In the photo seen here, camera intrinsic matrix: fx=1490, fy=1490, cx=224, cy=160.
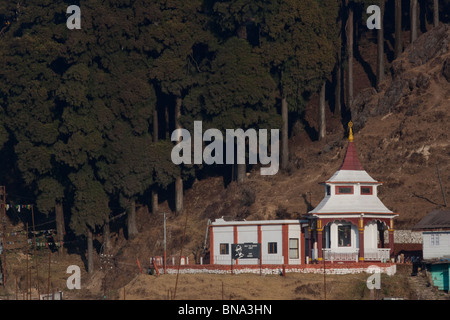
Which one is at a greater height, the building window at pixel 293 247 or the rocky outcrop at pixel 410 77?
the rocky outcrop at pixel 410 77

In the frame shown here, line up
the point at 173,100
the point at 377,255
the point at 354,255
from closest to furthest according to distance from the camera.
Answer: the point at 377,255 < the point at 354,255 < the point at 173,100

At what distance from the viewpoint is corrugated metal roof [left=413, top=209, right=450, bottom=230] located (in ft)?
311

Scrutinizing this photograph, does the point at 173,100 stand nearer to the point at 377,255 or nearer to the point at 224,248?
the point at 224,248

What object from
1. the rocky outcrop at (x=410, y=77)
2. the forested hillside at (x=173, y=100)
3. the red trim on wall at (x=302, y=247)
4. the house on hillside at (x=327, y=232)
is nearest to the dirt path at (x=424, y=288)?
the house on hillside at (x=327, y=232)

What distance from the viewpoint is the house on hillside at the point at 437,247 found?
3684 inches

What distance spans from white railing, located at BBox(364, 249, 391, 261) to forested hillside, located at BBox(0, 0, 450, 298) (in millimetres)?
15371

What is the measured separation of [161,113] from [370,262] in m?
33.5

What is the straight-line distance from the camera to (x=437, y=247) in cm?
9469

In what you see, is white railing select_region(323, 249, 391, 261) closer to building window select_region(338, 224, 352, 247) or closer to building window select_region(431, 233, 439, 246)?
building window select_region(338, 224, 352, 247)

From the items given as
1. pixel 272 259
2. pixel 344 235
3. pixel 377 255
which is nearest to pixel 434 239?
pixel 377 255

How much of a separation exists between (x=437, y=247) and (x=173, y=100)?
119 ft

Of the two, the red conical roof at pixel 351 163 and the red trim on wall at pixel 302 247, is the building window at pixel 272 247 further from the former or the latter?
the red conical roof at pixel 351 163

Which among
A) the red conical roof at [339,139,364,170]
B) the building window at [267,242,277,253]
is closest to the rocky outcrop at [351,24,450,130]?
the red conical roof at [339,139,364,170]
